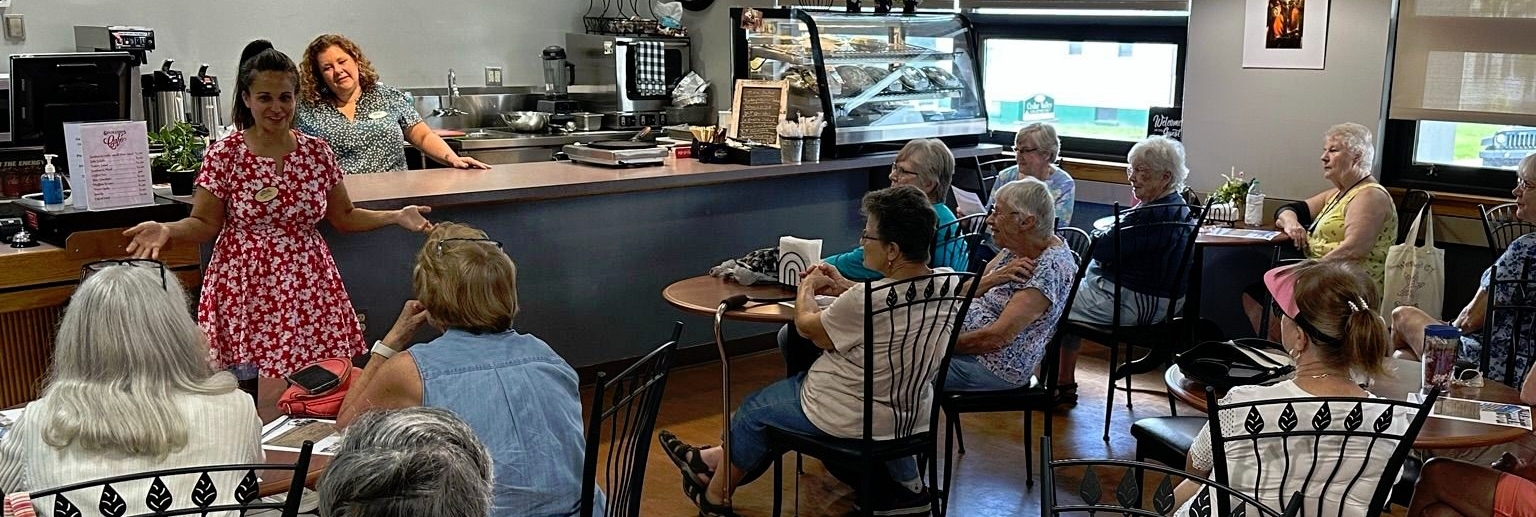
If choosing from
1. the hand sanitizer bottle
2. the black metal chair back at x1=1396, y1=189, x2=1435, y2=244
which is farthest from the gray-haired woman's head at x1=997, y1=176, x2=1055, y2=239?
the hand sanitizer bottle

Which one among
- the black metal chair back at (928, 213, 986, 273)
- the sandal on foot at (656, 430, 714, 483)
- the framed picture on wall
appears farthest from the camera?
the framed picture on wall

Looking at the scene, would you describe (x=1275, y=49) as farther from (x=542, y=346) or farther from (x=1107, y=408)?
(x=542, y=346)

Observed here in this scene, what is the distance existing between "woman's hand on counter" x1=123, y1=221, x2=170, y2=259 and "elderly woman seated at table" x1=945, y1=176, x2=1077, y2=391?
2.19 metres

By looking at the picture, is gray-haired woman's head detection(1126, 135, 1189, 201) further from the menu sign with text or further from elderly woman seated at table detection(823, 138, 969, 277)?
the menu sign with text

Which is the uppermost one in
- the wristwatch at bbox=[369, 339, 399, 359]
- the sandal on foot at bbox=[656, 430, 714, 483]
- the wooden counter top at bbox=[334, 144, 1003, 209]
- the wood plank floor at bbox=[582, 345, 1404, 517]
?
the wooden counter top at bbox=[334, 144, 1003, 209]

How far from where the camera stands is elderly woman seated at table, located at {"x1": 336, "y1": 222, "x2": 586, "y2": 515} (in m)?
2.29

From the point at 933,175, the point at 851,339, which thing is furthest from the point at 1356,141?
the point at 851,339

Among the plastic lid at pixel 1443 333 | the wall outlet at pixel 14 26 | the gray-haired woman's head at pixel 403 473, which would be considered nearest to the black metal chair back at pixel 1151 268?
the plastic lid at pixel 1443 333

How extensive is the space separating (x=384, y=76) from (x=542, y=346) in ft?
18.5

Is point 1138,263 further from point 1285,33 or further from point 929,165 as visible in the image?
point 1285,33

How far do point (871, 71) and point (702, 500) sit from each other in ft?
8.30

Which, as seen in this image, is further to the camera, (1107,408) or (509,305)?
(1107,408)

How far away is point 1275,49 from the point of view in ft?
18.4

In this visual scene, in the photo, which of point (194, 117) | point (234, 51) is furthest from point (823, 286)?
point (234, 51)
